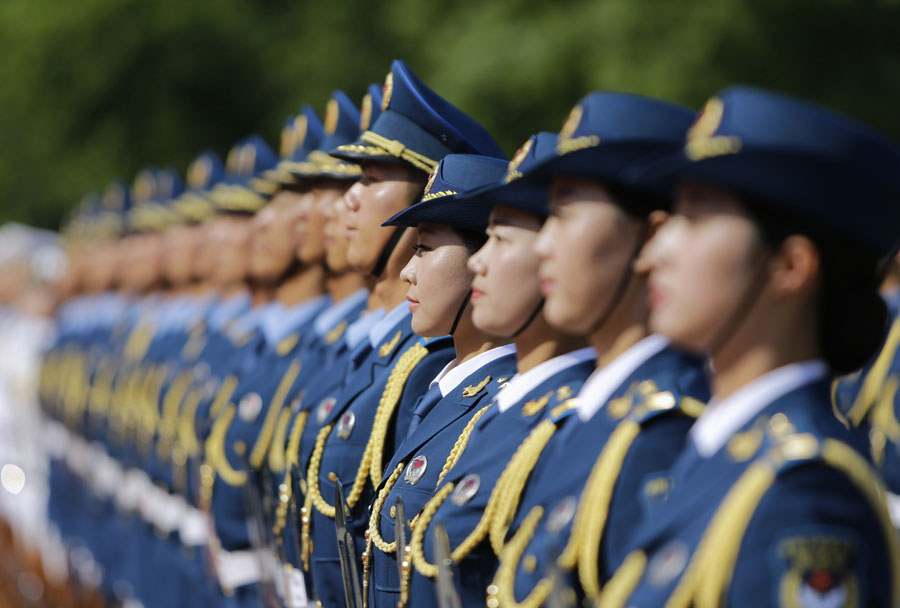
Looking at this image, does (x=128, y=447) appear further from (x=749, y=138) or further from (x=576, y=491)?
(x=749, y=138)

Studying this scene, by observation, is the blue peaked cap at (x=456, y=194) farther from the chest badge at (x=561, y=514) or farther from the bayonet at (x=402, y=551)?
the chest badge at (x=561, y=514)

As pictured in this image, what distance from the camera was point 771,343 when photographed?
7.17 ft

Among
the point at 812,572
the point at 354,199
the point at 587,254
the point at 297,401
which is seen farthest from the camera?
the point at 297,401

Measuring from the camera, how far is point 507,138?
44.7 ft

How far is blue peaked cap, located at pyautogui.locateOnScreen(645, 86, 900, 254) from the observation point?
2.09m

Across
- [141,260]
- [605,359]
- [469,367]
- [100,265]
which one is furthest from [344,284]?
[100,265]

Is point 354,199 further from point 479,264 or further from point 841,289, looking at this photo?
point 841,289

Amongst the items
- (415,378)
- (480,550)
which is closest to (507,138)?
(415,378)

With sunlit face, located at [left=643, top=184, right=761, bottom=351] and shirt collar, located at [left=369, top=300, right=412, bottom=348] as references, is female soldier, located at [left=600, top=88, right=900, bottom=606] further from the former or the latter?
shirt collar, located at [left=369, top=300, right=412, bottom=348]

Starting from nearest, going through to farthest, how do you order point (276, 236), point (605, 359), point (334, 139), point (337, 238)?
point (605, 359) < point (337, 238) < point (334, 139) < point (276, 236)

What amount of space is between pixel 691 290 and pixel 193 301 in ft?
21.5

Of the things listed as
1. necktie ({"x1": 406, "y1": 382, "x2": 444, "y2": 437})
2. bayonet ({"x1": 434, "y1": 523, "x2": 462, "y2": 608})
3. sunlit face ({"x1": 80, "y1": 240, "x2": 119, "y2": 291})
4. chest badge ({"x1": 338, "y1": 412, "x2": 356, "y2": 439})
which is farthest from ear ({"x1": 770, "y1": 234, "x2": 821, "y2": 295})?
sunlit face ({"x1": 80, "y1": 240, "x2": 119, "y2": 291})

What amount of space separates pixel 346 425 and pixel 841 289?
7.46 feet

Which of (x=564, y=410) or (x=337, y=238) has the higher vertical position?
(x=337, y=238)
